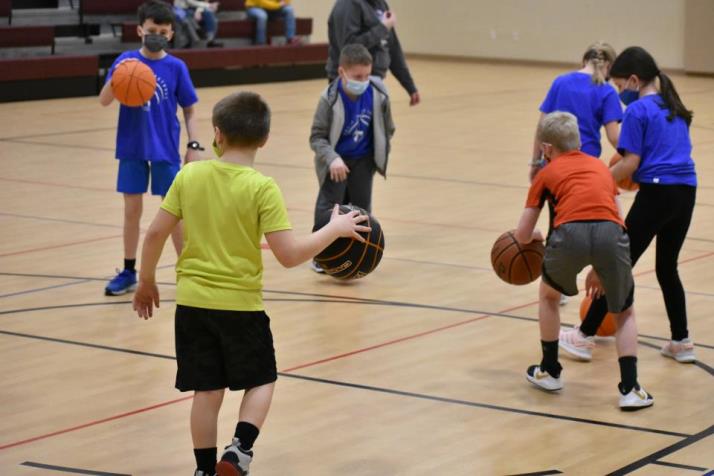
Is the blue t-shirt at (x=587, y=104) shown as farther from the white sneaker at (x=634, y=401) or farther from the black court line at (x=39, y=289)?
the black court line at (x=39, y=289)

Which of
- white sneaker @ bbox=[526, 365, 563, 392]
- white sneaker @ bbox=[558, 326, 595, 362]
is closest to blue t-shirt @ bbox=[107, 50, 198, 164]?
white sneaker @ bbox=[558, 326, 595, 362]

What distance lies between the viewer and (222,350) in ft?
14.5

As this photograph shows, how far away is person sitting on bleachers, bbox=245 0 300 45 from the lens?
2402 cm

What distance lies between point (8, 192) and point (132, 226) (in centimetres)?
403

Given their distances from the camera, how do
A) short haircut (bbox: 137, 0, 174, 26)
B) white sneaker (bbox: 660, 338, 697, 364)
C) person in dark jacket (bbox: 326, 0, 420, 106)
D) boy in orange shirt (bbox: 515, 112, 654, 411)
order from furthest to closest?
1. person in dark jacket (bbox: 326, 0, 420, 106)
2. short haircut (bbox: 137, 0, 174, 26)
3. white sneaker (bbox: 660, 338, 697, 364)
4. boy in orange shirt (bbox: 515, 112, 654, 411)

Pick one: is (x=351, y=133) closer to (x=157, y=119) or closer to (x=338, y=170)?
(x=338, y=170)

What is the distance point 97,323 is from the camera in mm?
7066

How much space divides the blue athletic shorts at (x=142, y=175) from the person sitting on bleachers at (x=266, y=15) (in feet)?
54.3

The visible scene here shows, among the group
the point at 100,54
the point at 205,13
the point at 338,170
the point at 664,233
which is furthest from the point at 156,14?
the point at 205,13

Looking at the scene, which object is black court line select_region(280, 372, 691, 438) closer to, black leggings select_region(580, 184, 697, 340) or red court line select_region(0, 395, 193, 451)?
red court line select_region(0, 395, 193, 451)

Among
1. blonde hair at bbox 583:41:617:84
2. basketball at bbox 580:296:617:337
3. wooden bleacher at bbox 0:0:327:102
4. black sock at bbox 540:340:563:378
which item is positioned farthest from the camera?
wooden bleacher at bbox 0:0:327:102

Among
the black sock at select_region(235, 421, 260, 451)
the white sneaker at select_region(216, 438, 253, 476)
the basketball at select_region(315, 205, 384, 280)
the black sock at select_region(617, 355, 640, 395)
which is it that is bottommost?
the black sock at select_region(617, 355, 640, 395)

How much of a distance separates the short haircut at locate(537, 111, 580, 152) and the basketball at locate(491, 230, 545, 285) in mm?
712

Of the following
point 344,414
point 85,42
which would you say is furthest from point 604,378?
point 85,42
